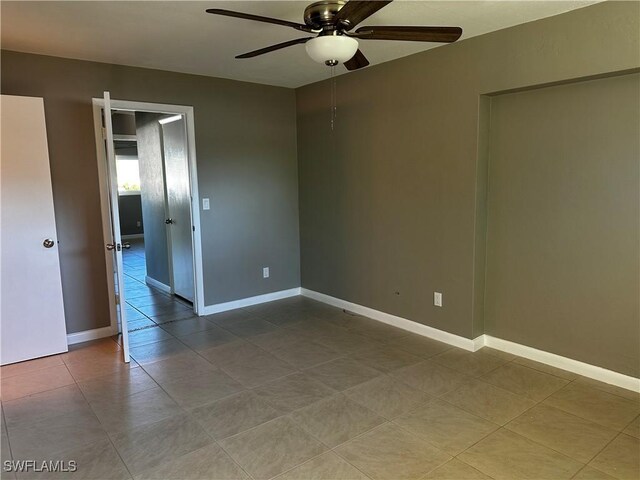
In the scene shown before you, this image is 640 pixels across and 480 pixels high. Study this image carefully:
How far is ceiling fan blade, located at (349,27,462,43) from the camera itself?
7.00ft

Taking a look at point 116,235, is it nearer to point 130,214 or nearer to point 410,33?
point 410,33

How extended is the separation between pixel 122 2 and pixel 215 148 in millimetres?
2017

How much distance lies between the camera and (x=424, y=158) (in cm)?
359

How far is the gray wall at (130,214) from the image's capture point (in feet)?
34.4

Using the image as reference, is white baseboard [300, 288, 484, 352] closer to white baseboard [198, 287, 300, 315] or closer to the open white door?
white baseboard [198, 287, 300, 315]

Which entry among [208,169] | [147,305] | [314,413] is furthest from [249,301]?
[314,413]

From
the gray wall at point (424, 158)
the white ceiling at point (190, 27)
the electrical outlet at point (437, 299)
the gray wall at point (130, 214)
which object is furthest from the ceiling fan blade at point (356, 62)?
the gray wall at point (130, 214)

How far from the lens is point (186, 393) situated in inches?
112

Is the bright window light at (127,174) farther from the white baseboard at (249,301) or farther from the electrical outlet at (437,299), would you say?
the electrical outlet at (437,299)

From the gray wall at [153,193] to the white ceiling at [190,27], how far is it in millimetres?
1652

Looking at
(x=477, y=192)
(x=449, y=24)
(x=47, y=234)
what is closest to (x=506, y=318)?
(x=477, y=192)

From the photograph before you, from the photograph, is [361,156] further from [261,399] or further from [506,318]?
[261,399]

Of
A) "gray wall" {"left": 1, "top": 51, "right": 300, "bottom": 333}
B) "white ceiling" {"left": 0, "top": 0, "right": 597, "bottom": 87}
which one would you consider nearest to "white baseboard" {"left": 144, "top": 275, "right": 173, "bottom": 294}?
"gray wall" {"left": 1, "top": 51, "right": 300, "bottom": 333}

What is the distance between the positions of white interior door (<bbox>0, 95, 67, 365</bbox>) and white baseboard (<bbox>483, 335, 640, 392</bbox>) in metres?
3.54
